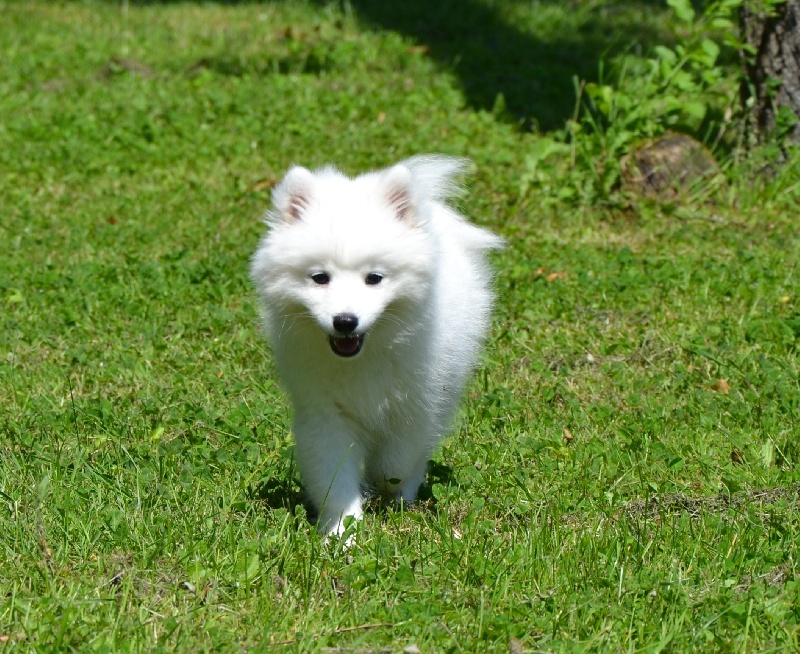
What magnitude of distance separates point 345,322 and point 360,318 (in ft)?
0.18

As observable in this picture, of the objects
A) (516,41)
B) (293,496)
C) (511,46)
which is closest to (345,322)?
(293,496)

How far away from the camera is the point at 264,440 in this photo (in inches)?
200

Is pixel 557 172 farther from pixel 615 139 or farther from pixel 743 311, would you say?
pixel 743 311

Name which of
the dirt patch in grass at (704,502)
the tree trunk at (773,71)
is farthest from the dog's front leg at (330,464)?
the tree trunk at (773,71)

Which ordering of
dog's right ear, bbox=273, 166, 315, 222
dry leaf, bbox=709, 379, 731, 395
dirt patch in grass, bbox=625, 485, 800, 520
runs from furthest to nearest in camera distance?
dry leaf, bbox=709, 379, 731, 395 < dirt patch in grass, bbox=625, 485, 800, 520 < dog's right ear, bbox=273, 166, 315, 222

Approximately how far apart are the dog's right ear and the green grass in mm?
1099

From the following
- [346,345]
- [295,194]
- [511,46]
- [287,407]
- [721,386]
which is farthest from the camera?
[511,46]

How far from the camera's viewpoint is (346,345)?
403 cm

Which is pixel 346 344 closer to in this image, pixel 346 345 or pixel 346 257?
pixel 346 345

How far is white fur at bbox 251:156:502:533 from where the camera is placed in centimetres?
399

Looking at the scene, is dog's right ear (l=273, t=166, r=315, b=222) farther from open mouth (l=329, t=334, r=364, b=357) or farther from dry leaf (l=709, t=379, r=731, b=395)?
dry leaf (l=709, t=379, r=731, b=395)

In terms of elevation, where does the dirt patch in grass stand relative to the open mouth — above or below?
below

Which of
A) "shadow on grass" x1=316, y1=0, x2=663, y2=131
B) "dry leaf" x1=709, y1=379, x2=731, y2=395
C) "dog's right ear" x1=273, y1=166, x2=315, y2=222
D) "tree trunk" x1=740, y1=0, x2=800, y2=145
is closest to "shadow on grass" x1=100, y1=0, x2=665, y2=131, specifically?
"shadow on grass" x1=316, y1=0, x2=663, y2=131

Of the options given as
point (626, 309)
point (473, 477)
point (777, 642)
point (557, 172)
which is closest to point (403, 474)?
point (473, 477)
